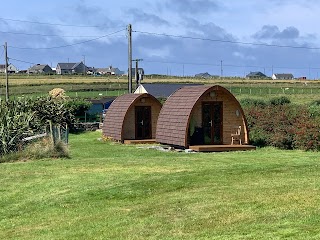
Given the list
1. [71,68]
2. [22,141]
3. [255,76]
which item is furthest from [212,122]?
[71,68]

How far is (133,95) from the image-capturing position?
33656 mm

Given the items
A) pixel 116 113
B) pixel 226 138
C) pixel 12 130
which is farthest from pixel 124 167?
pixel 116 113

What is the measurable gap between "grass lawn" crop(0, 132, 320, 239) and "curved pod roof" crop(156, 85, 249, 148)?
27.8ft

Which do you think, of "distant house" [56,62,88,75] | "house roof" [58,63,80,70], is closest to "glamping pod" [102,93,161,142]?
"distant house" [56,62,88,75]

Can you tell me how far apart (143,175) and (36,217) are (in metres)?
4.42

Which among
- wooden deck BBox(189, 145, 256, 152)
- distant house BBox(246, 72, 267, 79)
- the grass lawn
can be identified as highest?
distant house BBox(246, 72, 267, 79)

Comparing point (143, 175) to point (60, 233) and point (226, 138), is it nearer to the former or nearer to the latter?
point (60, 233)

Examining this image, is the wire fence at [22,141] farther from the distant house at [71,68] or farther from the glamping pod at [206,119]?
the distant house at [71,68]

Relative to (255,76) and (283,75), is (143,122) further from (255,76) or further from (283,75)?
(283,75)

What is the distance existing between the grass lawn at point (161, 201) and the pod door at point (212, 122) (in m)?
9.73

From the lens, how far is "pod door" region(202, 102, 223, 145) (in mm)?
27625

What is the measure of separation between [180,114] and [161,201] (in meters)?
15.4

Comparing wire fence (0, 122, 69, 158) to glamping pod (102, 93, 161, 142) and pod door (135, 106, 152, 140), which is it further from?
pod door (135, 106, 152, 140)

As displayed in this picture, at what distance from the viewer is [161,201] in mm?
11680
